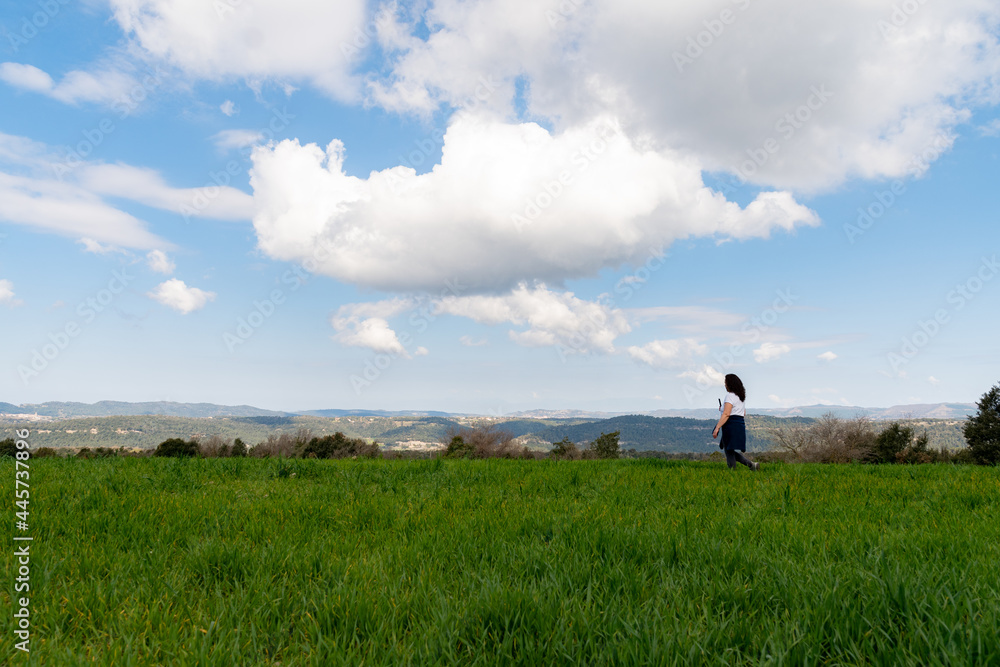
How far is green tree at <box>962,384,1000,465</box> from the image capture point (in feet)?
151

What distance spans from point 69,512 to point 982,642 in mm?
8433

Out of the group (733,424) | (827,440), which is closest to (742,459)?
(733,424)

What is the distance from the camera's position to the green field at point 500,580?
2.89 m

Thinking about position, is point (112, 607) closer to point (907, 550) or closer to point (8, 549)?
point (8, 549)

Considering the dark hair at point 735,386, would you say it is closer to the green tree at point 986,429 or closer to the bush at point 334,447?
the bush at point 334,447

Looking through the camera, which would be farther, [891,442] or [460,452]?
[891,442]

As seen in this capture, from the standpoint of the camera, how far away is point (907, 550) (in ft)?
14.7

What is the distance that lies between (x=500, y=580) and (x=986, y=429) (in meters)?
64.5

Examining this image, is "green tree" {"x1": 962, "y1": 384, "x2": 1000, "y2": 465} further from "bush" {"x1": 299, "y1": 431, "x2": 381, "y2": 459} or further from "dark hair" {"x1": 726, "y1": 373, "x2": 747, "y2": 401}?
"bush" {"x1": 299, "y1": 431, "x2": 381, "y2": 459}

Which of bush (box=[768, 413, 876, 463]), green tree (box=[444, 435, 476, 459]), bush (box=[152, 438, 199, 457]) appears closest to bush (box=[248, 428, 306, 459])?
bush (box=[152, 438, 199, 457])

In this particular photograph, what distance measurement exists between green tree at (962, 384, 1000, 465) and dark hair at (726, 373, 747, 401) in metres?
49.2

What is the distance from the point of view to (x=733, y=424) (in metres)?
13.3

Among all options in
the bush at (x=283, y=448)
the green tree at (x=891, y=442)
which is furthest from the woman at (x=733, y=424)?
the green tree at (x=891, y=442)

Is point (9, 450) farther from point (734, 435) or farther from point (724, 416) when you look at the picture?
point (734, 435)
